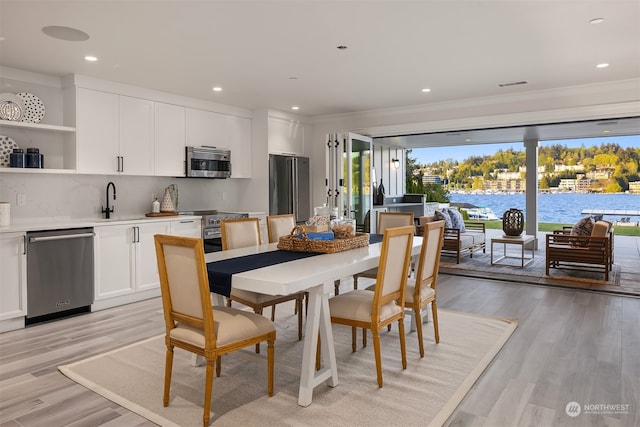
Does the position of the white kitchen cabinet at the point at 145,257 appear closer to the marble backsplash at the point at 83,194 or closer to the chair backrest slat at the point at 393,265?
the marble backsplash at the point at 83,194

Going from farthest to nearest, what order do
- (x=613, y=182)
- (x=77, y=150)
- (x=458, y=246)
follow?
(x=613, y=182) → (x=458, y=246) → (x=77, y=150)

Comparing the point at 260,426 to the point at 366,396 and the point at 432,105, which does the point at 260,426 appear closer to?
the point at 366,396

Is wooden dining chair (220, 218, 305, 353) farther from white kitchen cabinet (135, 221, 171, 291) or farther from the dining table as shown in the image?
white kitchen cabinet (135, 221, 171, 291)

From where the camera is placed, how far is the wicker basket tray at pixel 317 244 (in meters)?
3.17

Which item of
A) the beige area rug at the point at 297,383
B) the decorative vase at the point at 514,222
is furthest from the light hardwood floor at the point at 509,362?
the decorative vase at the point at 514,222

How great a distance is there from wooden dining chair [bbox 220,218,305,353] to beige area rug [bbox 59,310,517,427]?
0.35 metres

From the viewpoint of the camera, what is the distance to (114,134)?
4.82 meters

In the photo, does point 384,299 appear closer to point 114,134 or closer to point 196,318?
point 196,318

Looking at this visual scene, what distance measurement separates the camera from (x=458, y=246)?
7.04m

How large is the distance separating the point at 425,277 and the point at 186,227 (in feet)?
10.2

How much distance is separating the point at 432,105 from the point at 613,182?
1094 cm

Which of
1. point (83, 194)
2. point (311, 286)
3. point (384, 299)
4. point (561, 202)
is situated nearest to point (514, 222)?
point (384, 299)

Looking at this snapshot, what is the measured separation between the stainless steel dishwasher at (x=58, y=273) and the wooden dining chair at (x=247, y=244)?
165 cm

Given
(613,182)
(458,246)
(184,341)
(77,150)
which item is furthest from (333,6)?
(613,182)
